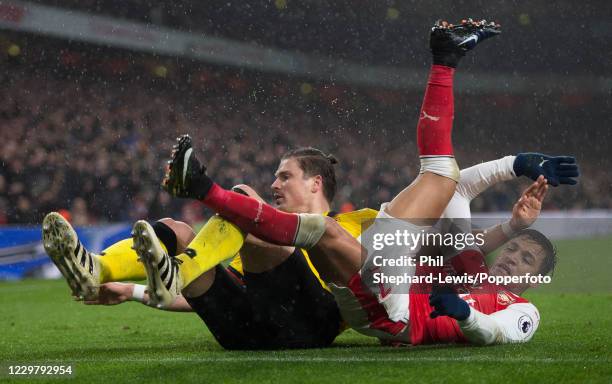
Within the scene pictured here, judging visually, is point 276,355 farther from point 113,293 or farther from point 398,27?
point 398,27

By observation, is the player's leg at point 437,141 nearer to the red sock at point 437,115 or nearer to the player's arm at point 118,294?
the red sock at point 437,115

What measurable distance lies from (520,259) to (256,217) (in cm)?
169

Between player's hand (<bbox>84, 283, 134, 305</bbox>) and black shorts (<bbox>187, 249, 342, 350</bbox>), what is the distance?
1.67 feet

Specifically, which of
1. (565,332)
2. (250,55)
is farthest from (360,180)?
(565,332)

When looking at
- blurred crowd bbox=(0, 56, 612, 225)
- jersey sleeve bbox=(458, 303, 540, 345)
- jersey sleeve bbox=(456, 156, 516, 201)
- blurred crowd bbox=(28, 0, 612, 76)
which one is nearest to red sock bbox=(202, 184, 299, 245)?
jersey sleeve bbox=(458, 303, 540, 345)

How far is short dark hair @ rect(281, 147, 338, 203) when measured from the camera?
448cm

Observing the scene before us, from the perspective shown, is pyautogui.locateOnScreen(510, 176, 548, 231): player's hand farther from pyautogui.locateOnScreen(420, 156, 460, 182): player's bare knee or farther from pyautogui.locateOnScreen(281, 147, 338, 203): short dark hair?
pyautogui.locateOnScreen(281, 147, 338, 203): short dark hair

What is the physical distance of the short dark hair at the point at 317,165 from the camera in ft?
14.7

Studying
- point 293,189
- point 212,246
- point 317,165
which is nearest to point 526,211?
point 317,165

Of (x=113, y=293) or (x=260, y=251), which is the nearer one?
(x=260, y=251)

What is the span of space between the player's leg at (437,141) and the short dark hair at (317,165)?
1.41ft

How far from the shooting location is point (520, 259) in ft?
15.2

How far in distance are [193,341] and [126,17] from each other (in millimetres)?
11099

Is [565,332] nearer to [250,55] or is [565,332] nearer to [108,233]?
[108,233]
